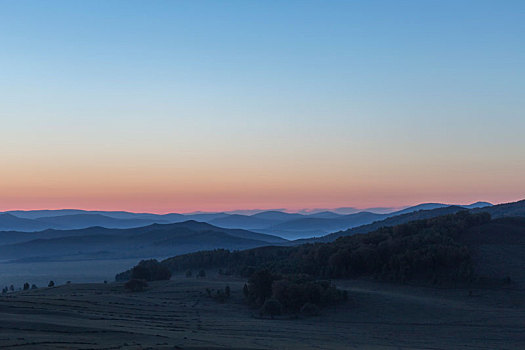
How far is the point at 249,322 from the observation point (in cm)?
3247

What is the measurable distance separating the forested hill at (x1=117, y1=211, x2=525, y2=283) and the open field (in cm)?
352

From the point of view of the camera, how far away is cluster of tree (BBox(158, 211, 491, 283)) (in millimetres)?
49500

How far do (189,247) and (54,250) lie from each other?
35969mm

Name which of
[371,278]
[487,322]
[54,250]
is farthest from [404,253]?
[54,250]

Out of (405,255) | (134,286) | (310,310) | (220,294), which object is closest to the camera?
(310,310)

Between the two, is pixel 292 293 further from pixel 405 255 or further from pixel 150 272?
pixel 150 272

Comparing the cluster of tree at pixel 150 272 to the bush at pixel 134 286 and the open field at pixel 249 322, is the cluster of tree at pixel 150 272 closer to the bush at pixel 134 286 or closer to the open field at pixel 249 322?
the bush at pixel 134 286

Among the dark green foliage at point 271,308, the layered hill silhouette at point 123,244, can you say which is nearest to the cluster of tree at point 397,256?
the dark green foliage at point 271,308

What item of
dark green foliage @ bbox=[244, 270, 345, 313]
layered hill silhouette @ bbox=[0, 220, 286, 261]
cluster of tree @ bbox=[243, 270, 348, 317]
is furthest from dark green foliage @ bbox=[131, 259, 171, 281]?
layered hill silhouette @ bbox=[0, 220, 286, 261]

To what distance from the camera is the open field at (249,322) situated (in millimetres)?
21922

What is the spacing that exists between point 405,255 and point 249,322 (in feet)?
73.7

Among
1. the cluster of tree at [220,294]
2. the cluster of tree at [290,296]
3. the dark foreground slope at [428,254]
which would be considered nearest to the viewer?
the cluster of tree at [290,296]

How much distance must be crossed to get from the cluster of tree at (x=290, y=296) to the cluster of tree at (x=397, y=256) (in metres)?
11.2

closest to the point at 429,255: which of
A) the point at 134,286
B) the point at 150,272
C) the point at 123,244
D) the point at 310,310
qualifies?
the point at 310,310
